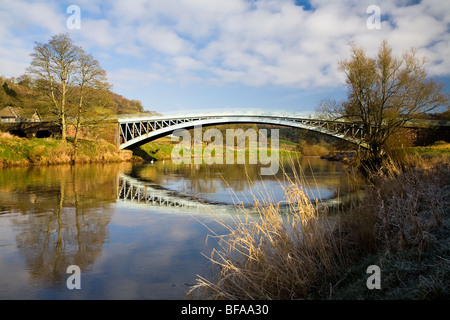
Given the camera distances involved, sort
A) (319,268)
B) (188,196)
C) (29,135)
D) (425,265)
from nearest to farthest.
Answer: (425,265), (319,268), (188,196), (29,135)

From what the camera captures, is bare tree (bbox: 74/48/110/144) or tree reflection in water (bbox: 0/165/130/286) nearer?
tree reflection in water (bbox: 0/165/130/286)

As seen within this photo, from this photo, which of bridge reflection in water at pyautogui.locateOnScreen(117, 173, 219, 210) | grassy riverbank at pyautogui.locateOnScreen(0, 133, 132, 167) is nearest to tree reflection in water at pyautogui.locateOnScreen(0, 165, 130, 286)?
bridge reflection in water at pyautogui.locateOnScreen(117, 173, 219, 210)

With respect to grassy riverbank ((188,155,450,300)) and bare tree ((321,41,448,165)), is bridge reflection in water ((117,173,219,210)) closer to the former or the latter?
grassy riverbank ((188,155,450,300))

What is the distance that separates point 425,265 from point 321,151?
61748 mm

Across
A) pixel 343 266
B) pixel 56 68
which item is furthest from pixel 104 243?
pixel 56 68

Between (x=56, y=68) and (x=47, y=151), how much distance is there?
25.6 feet

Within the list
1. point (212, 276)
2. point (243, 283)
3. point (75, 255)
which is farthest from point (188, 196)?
point (243, 283)

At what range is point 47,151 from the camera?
26406 millimetres

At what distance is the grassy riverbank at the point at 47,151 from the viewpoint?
24503 millimetres

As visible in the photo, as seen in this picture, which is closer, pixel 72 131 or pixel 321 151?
pixel 72 131

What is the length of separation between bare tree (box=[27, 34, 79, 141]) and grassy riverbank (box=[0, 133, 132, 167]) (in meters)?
2.49

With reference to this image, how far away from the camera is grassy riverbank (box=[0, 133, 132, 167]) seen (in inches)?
965
